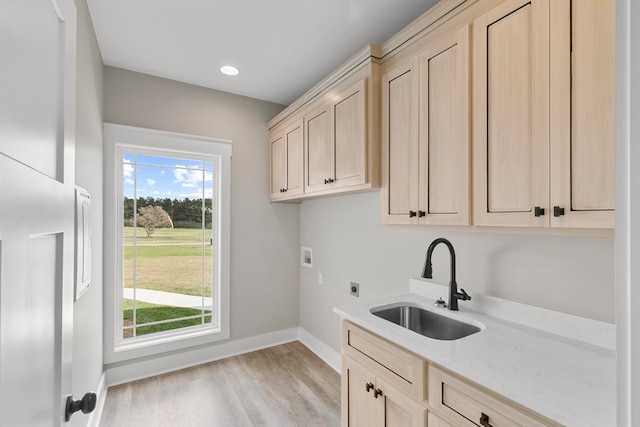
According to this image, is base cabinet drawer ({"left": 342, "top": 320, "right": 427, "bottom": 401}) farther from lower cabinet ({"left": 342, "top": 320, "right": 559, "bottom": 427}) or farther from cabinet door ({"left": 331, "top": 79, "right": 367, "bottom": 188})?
cabinet door ({"left": 331, "top": 79, "right": 367, "bottom": 188})

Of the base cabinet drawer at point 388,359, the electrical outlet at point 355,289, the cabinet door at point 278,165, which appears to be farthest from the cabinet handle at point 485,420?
the cabinet door at point 278,165

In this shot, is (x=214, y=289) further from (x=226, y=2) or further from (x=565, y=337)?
(x=565, y=337)

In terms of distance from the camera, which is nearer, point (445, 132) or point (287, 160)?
point (445, 132)

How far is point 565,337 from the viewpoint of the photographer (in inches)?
51.8

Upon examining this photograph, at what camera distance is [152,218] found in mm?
2816

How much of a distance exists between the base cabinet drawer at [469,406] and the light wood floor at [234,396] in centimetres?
122

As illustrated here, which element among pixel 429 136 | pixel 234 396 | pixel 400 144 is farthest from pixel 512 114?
pixel 234 396

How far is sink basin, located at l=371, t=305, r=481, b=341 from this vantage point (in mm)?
1614

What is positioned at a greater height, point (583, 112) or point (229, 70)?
point (229, 70)

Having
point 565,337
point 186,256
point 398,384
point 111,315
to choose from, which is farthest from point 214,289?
point 565,337

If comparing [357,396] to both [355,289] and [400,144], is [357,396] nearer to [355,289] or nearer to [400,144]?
[355,289]

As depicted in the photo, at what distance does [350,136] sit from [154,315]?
8.07 feet

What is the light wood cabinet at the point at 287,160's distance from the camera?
2719 mm

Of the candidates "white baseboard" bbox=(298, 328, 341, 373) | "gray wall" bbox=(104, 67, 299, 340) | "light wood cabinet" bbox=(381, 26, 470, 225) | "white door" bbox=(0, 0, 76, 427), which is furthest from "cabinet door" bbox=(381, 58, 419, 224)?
"gray wall" bbox=(104, 67, 299, 340)
